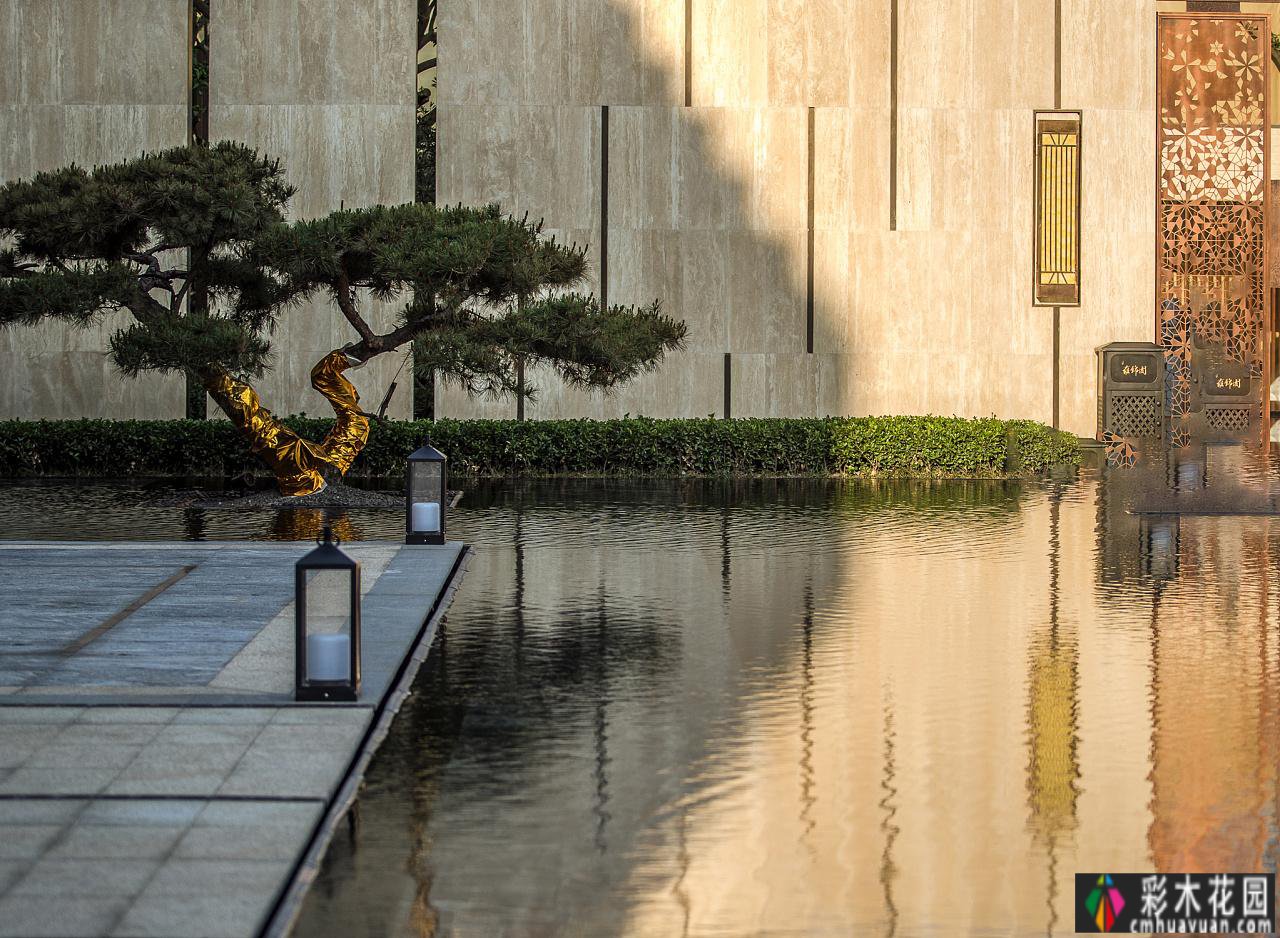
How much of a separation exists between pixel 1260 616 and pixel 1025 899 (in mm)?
6946

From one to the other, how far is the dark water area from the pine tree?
347 centimetres

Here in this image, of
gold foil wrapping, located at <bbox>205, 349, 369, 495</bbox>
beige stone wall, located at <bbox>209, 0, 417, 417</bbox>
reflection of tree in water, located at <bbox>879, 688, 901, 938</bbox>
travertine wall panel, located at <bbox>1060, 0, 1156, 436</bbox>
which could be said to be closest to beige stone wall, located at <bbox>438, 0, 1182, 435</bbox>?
travertine wall panel, located at <bbox>1060, 0, 1156, 436</bbox>

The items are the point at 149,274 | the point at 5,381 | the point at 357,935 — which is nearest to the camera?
the point at 357,935

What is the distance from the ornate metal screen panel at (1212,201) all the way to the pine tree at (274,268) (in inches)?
489

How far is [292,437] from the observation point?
67.5 ft

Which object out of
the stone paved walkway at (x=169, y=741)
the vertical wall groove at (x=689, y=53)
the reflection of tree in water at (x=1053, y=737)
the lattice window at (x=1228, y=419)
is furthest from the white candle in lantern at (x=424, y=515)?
the lattice window at (x=1228, y=419)

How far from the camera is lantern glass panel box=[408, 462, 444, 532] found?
1589 cm

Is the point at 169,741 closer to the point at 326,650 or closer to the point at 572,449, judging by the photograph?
the point at 326,650

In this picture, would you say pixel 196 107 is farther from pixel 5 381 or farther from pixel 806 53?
pixel 806 53

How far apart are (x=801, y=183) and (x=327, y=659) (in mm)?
21474

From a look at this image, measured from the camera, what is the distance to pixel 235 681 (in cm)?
967

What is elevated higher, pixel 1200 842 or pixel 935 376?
pixel 935 376

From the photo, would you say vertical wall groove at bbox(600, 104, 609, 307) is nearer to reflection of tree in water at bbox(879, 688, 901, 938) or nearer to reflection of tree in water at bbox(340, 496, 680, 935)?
reflection of tree in water at bbox(340, 496, 680, 935)

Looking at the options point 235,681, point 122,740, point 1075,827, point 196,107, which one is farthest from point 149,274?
point 1075,827
